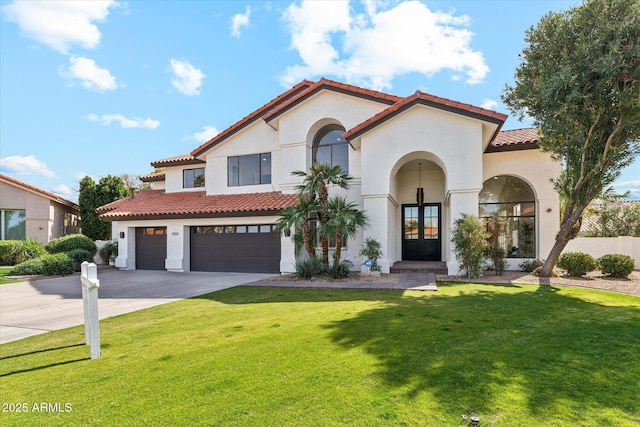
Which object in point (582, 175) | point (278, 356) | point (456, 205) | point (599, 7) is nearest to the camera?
point (278, 356)

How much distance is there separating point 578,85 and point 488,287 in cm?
724

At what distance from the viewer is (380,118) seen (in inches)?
558

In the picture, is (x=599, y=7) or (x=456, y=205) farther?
(x=456, y=205)

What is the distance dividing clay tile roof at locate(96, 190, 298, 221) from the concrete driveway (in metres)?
3.23

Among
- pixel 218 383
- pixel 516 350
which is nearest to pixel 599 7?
pixel 516 350

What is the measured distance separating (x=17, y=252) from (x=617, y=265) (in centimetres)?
3304

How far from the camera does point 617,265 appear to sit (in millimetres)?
12969

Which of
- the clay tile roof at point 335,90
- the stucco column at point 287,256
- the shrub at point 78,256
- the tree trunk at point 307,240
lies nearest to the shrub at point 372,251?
the tree trunk at point 307,240

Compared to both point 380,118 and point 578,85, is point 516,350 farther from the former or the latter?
point 380,118

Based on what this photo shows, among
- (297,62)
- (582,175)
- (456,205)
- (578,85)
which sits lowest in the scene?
(456,205)

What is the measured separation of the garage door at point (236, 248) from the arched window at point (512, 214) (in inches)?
423

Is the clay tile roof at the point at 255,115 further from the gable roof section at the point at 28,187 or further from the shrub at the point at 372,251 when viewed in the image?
the gable roof section at the point at 28,187

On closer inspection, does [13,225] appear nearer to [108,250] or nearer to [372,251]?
[108,250]

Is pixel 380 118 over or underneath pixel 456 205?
over
